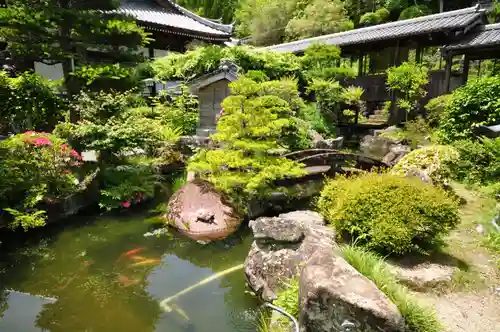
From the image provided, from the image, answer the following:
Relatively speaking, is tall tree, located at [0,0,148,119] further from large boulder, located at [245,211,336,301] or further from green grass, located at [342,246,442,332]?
green grass, located at [342,246,442,332]

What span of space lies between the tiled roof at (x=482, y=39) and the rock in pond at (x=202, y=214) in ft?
40.2

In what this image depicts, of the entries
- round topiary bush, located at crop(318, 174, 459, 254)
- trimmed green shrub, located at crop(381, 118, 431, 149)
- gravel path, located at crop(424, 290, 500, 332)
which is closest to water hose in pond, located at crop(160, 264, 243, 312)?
round topiary bush, located at crop(318, 174, 459, 254)

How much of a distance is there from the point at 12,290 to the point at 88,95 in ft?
19.5

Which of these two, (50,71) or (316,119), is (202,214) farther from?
(50,71)

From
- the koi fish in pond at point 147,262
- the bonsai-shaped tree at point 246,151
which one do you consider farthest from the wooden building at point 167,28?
the koi fish in pond at point 147,262

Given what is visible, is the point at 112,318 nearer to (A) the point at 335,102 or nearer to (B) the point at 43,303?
(B) the point at 43,303

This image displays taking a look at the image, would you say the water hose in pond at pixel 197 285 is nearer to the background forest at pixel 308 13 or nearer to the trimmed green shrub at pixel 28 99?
the trimmed green shrub at pixel 28 99

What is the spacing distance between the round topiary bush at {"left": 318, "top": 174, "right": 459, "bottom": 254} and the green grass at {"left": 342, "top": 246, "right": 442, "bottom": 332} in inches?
39.8

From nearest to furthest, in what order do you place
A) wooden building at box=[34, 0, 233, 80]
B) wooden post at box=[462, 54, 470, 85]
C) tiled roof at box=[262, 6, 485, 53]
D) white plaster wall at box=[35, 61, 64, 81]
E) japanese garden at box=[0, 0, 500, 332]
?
1. japanese garden at box=[0, 0, 500, 332]
2. tiled roof at box=[262, 6, 485, 53]
3. wooden post at box=[462, 54, 470, 85]
4. white plaster wall at box=[35, 61, 64, 81]
5. wooden building at box=[34, 0, 233, 80]

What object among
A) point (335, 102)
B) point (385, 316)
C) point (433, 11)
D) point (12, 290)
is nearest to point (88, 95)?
point (12, 290)

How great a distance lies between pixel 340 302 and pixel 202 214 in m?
5.63

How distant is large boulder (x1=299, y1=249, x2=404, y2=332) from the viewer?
3.51 meters

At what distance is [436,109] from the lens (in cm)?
1477

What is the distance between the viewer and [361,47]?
20.7 metres
